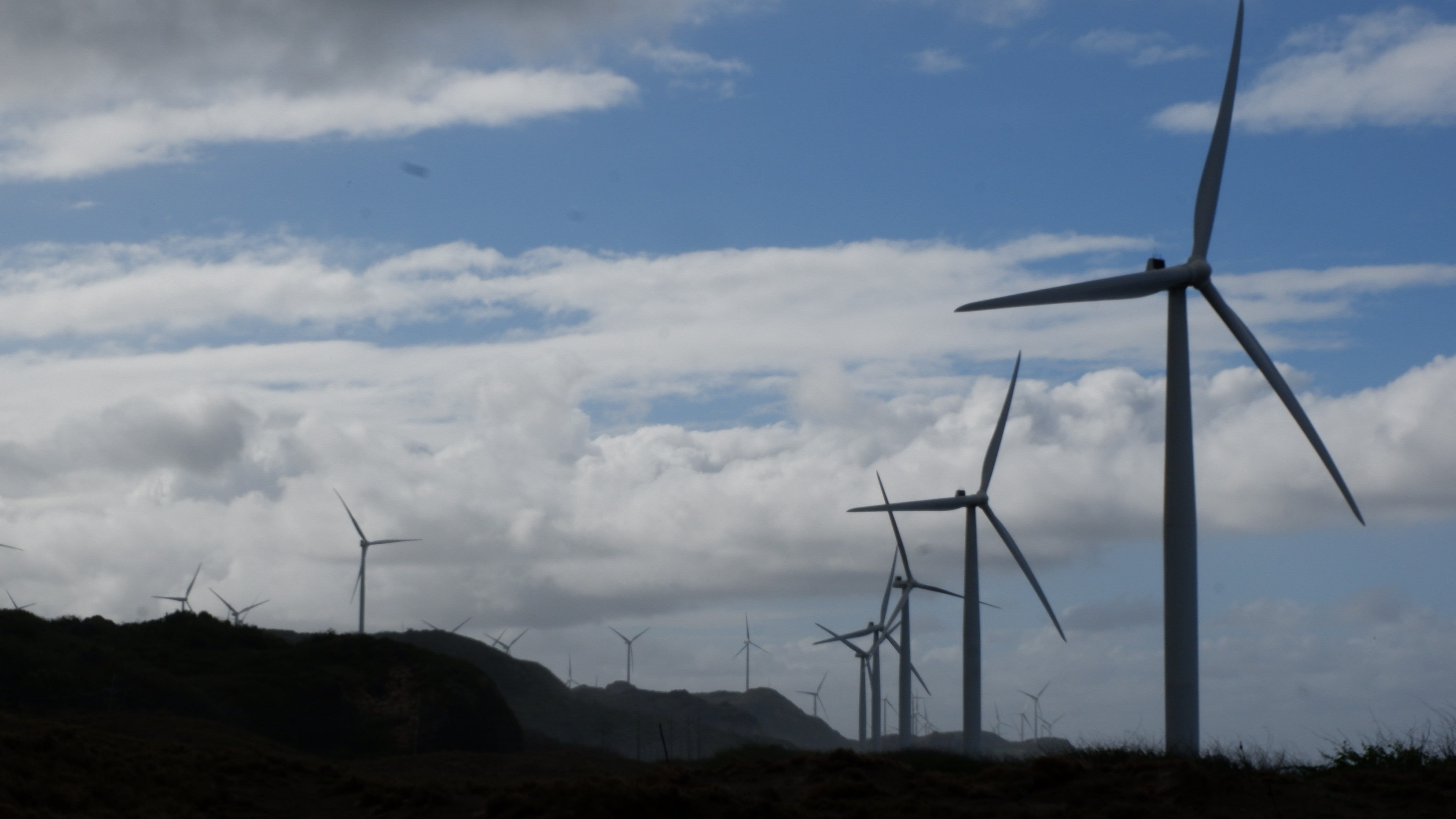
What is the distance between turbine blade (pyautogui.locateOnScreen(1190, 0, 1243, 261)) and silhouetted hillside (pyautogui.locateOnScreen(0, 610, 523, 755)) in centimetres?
5992

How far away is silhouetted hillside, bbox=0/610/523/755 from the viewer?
238ft

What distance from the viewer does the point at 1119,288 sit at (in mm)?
33188

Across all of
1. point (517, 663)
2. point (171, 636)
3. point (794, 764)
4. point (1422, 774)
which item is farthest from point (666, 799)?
point (517, 663)

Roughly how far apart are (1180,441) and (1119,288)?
511 cm

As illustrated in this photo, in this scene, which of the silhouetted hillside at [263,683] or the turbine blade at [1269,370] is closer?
the turbine blade at [1269,370]

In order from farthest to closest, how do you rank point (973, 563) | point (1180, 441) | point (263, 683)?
point (263, 683) → point (973, 563) → point (1180, 441)

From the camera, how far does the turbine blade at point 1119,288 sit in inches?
1283

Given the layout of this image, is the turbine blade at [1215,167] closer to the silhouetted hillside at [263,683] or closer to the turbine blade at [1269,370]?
the turbine blade at [1269,370]

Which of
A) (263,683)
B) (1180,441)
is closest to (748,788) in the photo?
(1180,441)

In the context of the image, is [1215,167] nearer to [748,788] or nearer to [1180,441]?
[1180,441]

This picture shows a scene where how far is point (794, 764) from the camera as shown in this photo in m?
34.8

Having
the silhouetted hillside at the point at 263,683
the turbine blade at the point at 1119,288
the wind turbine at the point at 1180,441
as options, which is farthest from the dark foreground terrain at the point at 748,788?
the silhouetted hillside at the point at 263,683

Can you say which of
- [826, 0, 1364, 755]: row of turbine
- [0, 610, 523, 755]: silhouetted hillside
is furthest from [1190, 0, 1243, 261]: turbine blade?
[0, 610, 523, 755]: silhouetted hillside

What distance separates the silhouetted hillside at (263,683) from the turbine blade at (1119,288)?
56865 millimetres
